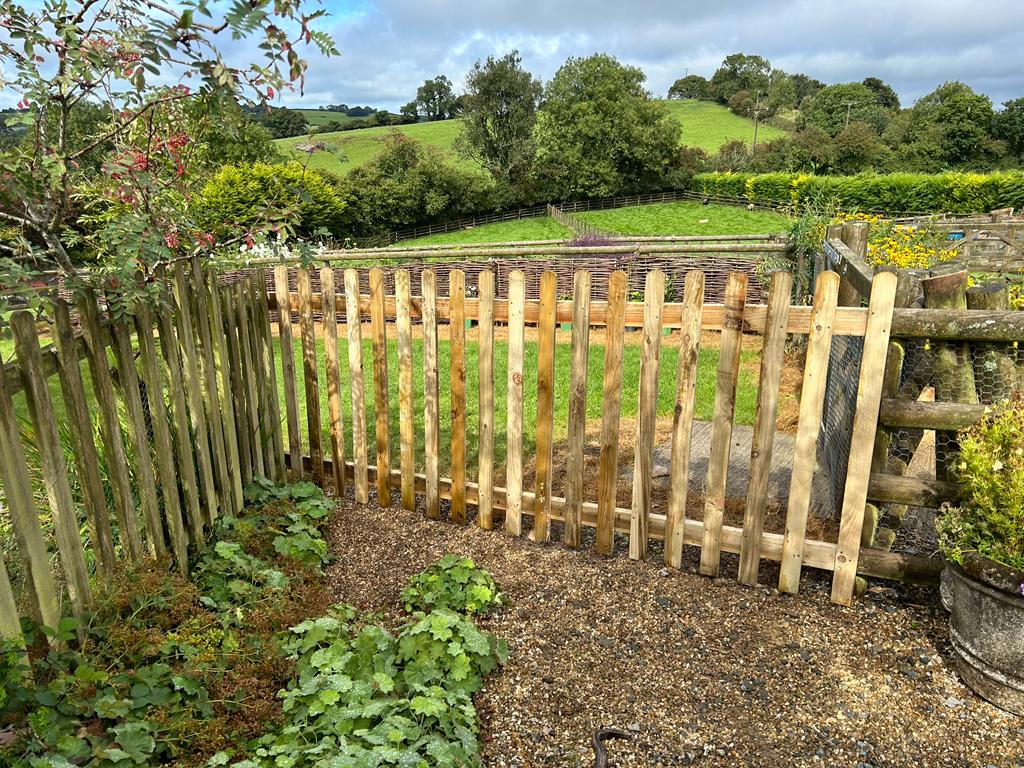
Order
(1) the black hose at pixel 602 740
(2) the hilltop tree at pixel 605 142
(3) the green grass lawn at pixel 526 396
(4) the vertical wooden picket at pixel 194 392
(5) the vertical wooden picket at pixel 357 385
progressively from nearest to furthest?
(1) the black hose at pixel 602 740
(4) the vertical wooden picket at pixel 194 392
(5) the vertical wooden picket at pixel 357 385
(3) the green grass lawn at pixel 526 396
(2) the hilltop tree at pixel 605 142

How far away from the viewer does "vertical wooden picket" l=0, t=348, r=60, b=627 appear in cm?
249

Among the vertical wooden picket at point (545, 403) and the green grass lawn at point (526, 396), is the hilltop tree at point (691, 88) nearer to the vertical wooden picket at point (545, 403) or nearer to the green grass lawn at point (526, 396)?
the green grass lawn at point (526, 396)

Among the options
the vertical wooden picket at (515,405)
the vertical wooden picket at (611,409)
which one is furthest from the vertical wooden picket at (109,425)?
the vertical wooden picket at (611,409)

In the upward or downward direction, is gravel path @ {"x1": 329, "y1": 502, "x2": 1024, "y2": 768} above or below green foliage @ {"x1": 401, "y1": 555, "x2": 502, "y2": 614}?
below

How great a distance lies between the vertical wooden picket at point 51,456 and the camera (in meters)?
2.52

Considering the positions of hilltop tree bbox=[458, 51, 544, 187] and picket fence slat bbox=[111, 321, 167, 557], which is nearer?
picket fence slat bbox=[111, 321, 167, 557]

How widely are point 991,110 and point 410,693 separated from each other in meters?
76.0

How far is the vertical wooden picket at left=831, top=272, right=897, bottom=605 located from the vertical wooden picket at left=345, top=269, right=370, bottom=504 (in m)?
2.83

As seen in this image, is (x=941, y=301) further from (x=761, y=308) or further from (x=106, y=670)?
(x=106, y=670)

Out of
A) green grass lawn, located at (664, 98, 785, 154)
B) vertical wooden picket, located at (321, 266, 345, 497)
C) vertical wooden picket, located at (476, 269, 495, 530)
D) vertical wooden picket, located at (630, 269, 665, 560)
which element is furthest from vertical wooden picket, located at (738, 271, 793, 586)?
green grass lawn, located at (664, 98, 785, 154)

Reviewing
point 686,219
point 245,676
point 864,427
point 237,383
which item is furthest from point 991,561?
point 686,219

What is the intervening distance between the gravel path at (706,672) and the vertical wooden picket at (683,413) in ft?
0.79

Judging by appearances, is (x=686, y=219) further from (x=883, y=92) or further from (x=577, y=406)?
(x=883, y=92)

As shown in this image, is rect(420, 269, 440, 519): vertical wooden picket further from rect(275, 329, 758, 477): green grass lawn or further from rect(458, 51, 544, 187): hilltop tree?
rect(458, 51, 544, 187): hilltop tree
